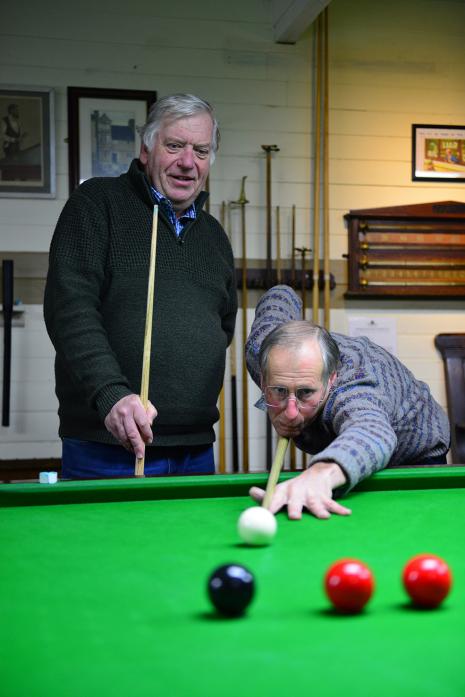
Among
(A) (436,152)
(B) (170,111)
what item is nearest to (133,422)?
(B) (170,111)

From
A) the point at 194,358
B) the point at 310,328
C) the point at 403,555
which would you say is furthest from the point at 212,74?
the point at 403,555

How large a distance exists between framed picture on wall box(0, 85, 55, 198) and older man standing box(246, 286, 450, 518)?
2.11 m

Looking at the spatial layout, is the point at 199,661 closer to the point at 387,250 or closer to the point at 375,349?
the point at 375,349

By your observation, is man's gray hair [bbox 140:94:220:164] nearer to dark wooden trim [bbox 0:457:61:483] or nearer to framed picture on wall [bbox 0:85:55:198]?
framed picture on wall [bbox 0:85:55:198]

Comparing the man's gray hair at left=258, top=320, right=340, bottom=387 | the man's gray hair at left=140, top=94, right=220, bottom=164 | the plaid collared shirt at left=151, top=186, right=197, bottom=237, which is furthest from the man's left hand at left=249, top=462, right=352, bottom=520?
the man's gray hair at left=140, top=94, right=220, bottom=164

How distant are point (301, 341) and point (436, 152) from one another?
2989mm

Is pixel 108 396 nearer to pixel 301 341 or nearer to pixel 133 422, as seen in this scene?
pixel 133 422

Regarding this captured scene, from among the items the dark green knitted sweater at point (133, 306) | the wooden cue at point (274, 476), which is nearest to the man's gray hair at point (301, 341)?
the wooden cue at point (274, 476)

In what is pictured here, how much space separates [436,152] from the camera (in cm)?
474

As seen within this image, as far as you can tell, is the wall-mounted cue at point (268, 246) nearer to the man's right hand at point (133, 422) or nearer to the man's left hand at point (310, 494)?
the man's right hand at point (133, 422)

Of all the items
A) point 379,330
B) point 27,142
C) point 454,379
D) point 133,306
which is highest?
point 27,142

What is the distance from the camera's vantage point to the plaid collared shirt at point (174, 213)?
8.70ft

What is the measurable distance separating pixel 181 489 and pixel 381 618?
0.84 meters

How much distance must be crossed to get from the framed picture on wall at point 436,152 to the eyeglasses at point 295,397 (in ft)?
9.60
